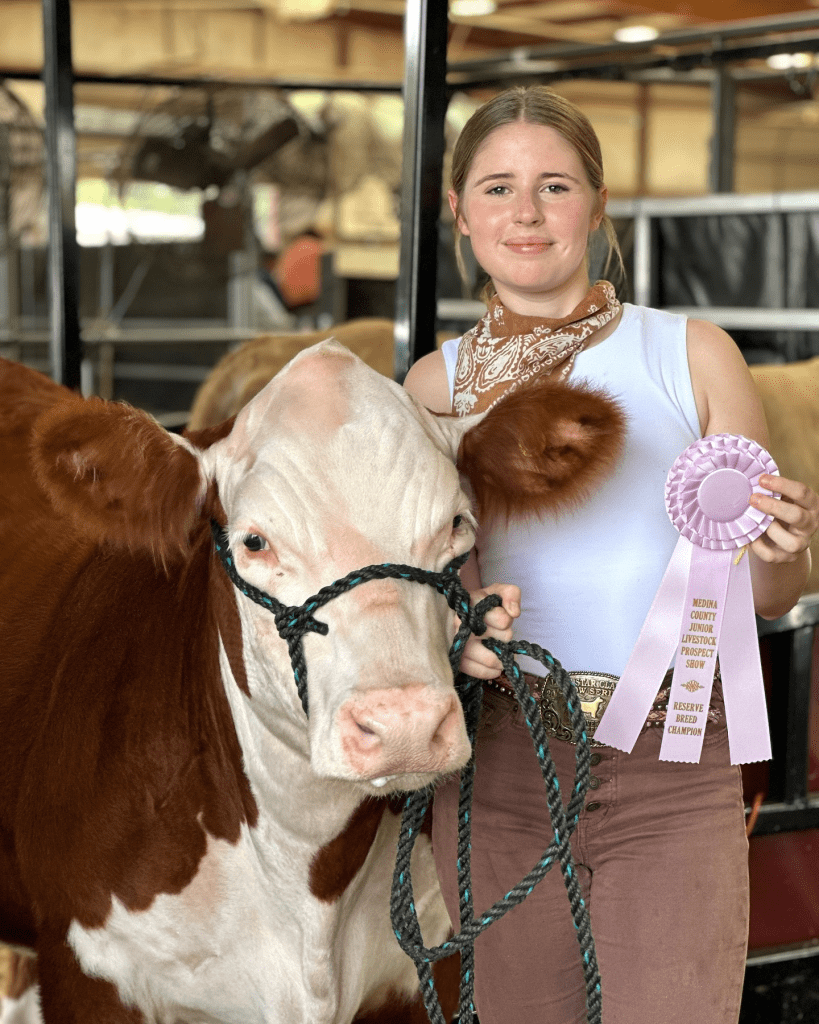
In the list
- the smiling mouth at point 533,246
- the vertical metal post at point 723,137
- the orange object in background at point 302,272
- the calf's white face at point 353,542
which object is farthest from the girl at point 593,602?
the orange object in background at point 302,272

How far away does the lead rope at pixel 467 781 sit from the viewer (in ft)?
4.31

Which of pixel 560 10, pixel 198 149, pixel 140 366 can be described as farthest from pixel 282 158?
pixel 560 10

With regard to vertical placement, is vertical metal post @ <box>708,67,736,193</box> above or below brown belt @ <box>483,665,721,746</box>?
above

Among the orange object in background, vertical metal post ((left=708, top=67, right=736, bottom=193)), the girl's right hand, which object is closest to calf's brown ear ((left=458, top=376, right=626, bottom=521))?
the girl's right hand

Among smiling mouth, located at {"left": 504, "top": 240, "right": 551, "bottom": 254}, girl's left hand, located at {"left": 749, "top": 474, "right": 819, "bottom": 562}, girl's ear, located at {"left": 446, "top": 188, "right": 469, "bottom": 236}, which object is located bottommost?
girl's left hand, located at {"left": 749, "top": 474, "right": 819, "bottom": 562}

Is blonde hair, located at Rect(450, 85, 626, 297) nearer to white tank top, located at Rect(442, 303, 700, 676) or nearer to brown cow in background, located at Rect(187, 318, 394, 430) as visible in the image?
white tank top, located at Rect(442, 303, 700, 676)

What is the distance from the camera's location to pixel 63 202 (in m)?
2.90

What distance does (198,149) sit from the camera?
562 centimetres

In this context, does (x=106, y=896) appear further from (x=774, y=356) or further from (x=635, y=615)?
(x=774, y=356)

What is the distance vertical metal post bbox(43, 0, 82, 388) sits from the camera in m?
2.83

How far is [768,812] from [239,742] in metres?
1.10

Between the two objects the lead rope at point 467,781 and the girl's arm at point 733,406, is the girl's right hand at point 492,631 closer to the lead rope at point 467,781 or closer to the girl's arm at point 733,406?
the lead rope at point 467,781

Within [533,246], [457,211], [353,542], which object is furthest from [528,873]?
[457,211]

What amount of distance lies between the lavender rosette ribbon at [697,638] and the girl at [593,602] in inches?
1.3
